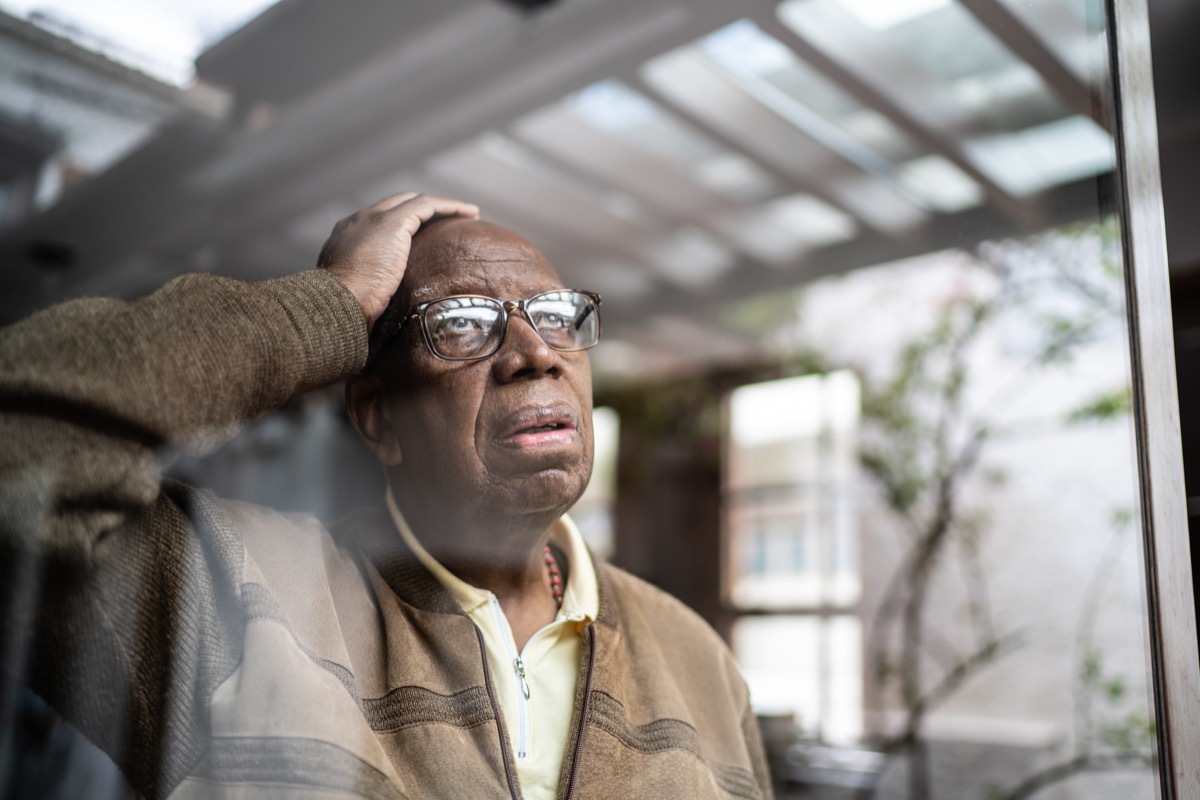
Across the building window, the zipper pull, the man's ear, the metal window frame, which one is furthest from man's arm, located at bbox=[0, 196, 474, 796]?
the building window

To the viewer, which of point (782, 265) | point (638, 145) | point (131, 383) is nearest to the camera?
point (131, 383)

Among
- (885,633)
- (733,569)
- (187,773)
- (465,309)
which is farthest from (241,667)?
(885,633)

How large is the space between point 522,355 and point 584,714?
27 centimetres

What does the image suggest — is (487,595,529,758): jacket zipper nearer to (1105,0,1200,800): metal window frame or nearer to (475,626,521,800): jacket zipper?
(475,626,521,800): jacket zipper

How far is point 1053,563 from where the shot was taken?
8.52ft

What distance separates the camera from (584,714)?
742mm

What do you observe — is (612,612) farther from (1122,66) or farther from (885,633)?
(885,633)

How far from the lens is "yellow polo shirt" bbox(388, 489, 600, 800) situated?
2.38ft

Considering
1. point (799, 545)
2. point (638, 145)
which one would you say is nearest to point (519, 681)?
point (799, 545)

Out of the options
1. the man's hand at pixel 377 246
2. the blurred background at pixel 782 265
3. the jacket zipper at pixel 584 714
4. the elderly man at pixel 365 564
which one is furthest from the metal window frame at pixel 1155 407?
the man's hand at pixel 377 246

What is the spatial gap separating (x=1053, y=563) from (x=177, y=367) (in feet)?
8.16

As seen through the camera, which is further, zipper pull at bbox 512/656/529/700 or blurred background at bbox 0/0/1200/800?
blurred background at bbox 0/0/1200/800

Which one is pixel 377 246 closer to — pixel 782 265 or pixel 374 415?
pixel 374 415

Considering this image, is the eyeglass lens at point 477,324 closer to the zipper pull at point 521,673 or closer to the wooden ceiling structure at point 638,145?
the wooden ceiling structure at point 638,145
